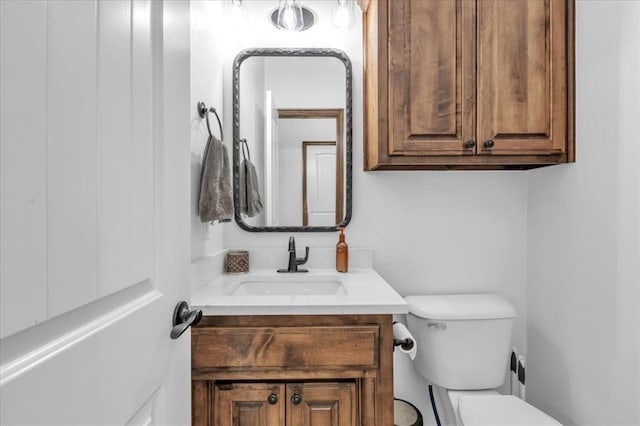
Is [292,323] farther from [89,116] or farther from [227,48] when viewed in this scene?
[227,48]

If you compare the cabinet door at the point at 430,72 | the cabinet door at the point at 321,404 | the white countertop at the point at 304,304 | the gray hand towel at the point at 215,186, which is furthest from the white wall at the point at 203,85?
the cabinet door at the point at 430,72

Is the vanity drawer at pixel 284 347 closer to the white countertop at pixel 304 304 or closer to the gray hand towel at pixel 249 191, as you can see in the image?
the white countertop at pixel 304 304

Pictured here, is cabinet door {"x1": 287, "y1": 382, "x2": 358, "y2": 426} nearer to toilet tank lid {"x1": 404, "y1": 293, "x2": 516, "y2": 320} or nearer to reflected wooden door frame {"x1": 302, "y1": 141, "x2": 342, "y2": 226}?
toilet tank lid {"x1": 404, "y1": 293, "x2": 516, "y2": 320}

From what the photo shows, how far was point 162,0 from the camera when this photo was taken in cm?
64

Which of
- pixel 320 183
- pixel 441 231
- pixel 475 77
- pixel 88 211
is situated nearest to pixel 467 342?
pixel 441 231

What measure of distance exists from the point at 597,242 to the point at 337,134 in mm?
1123

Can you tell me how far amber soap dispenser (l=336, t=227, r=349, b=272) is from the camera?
1.59 m

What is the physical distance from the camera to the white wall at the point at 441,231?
1696mm

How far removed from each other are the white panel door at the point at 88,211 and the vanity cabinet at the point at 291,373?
1.20 ft

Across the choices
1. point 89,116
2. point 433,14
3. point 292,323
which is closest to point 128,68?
point 89,116

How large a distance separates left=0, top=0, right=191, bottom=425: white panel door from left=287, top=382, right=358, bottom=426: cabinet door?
445mm

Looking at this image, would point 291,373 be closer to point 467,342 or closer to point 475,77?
point 467,342

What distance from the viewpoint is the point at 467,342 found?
1405 mm

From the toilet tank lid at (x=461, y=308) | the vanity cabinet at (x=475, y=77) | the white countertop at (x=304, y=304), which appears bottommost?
the toilet tank lid at (x=461, y=308)
